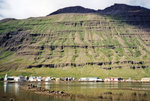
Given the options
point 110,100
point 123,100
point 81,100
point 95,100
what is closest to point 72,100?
point 81,100

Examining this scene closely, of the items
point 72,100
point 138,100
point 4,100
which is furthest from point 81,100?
point 4,100

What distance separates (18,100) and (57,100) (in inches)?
464

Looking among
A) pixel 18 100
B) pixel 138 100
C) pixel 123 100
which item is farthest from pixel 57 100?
pixel 138 100

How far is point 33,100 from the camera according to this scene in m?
61.4

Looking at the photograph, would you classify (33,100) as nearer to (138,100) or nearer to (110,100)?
(110,100)

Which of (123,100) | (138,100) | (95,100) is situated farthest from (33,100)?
(138,100)

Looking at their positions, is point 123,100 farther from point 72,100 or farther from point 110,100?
point 72,100

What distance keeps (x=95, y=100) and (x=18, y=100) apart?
926 inches

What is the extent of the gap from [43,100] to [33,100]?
3.05m

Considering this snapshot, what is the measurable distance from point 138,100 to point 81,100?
18059mm

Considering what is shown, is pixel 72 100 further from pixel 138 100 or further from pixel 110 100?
pixel 138 100

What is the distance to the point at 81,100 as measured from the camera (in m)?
61.8

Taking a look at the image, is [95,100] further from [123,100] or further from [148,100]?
[148,100]

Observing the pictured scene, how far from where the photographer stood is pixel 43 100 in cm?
6184
